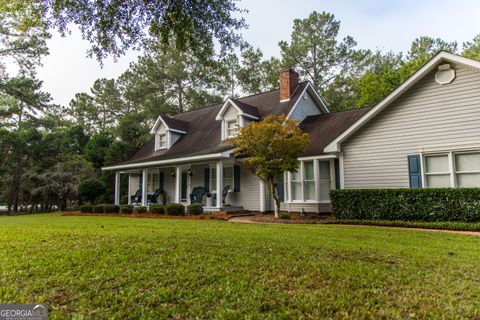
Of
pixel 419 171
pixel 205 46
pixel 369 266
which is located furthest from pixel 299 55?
pixel 369 266

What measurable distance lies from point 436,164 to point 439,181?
0.57m

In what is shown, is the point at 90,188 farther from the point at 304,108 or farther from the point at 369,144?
the point at 369,144

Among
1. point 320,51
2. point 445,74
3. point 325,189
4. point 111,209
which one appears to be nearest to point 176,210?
point 111,209

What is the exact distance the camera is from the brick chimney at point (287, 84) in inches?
697

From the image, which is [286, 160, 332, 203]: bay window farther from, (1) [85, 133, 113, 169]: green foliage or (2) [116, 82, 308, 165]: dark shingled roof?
(1) [85, 133, 113, 169]: green foliage

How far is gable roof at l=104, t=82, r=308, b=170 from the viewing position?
17094mm

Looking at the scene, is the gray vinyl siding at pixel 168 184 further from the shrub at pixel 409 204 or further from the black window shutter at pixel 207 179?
the shrub at pixel 409 204

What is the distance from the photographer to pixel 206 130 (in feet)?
64.7

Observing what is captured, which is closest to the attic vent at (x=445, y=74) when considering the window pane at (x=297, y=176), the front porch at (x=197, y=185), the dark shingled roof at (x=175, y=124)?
the window pane at (x=297, y=176)

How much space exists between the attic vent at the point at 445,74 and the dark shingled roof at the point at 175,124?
14.8 meters

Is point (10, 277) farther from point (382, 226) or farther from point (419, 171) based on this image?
point (419, 171)

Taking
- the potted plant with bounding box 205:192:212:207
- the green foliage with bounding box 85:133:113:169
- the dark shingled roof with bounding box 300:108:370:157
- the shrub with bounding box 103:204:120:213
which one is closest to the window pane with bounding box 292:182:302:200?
the dark shingled roof with bounding box 300:108:370:157

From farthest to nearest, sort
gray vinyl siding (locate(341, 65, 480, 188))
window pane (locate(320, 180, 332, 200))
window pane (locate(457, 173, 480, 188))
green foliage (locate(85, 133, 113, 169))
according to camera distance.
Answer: green foliage (locate(85, 133, 113, 169)) < window pane (locate(320, 180, 332, 200)) < gray vinyl siding (locate(341, 65, 480, 188)) < window pane (locate(457, 173, 480, 188))

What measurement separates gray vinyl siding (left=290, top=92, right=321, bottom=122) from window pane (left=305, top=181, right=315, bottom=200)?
4378 millimetres
